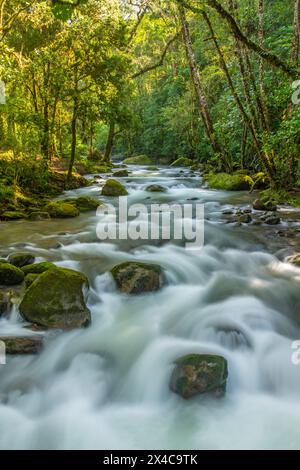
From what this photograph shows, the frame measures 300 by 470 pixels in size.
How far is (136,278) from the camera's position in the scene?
5.12 m

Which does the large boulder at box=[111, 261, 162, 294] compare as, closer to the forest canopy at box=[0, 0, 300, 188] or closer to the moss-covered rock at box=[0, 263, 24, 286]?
the moss-covered rock at box=[0, 263, 24, 286]

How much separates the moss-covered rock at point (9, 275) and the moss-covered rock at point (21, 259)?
1.67ft

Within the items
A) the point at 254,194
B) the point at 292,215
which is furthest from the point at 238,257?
the point at 254,194

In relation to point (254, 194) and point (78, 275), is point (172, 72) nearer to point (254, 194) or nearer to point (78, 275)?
point (254, 194)

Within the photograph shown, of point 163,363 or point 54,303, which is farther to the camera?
point 54,303

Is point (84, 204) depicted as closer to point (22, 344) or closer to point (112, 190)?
point (112, 190)

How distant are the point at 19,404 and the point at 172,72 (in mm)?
25633

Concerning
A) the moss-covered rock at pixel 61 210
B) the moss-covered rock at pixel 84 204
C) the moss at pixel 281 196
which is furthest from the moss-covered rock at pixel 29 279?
the moss at pixel 281 196

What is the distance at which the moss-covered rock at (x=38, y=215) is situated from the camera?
8.59 m

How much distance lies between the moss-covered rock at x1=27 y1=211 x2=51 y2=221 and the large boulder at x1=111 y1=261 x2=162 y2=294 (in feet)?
13.1

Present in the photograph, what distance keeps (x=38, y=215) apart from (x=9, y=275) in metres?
4.05

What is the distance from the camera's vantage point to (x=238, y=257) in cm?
653

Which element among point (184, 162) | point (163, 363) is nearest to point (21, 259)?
point (163, 363)

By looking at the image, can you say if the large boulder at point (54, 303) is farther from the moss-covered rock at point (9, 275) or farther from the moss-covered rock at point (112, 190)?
the moss-covered rock at point (112, 190)
